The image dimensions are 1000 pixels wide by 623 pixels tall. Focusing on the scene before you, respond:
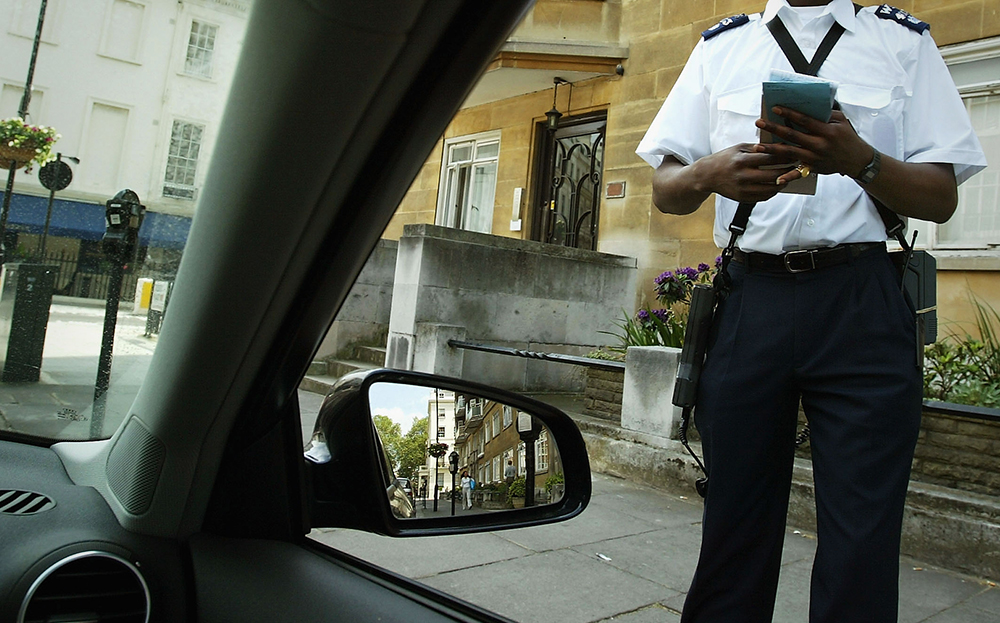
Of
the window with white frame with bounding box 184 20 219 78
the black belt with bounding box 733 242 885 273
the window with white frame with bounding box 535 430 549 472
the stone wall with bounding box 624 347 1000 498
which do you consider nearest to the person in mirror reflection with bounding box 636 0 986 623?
the black belt with bounding box 733 242 885 273

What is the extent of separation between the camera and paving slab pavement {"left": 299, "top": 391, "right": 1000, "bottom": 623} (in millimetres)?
3021

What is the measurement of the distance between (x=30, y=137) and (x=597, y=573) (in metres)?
3.02

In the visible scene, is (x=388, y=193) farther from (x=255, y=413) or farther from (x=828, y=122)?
(x=828, y=122)

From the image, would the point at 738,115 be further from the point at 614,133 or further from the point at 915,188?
the point at 614,133

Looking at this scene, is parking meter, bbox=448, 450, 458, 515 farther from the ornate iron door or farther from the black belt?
the ornate iron door

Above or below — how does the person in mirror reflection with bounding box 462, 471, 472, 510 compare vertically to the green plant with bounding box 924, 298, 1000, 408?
below

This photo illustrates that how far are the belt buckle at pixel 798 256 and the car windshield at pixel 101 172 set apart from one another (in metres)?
1.53

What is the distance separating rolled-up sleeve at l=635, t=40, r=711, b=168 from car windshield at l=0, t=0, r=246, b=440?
150 cm

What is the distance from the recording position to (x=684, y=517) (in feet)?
14.9

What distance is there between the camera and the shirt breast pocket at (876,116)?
6.37 ft

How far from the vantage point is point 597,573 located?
134 inches

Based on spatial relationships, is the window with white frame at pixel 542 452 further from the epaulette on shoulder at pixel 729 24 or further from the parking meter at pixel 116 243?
the epaulette on shoulder at pixel 729 24

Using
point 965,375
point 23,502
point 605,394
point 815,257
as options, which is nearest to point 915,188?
point 815,257

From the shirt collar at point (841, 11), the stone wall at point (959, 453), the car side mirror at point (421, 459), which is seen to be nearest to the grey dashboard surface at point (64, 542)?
the car side mirror at point (421, 459)
